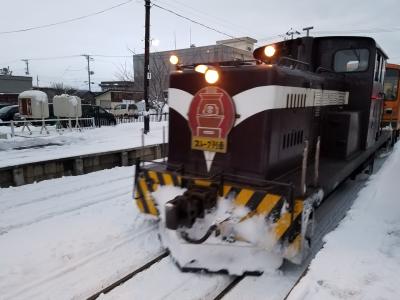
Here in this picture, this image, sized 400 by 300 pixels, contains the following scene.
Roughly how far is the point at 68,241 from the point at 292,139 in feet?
10.6

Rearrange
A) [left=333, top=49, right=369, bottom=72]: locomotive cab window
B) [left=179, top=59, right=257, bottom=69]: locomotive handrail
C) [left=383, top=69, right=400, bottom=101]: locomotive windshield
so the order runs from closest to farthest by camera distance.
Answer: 1. [left=179, top=59, right=257, bottom=69]: locomotive handrail
2. [left=333, top=49, right=369, bottom=72]: locomotive cab window
3. [left=383, top=69, right=400, bottom=101]: locomotive windshield

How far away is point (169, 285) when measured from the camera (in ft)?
11.2

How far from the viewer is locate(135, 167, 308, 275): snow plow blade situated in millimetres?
3369

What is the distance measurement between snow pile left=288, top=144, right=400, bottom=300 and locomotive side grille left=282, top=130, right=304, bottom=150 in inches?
48.6

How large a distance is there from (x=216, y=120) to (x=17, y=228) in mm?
3374

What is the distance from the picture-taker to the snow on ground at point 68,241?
3.44 meters

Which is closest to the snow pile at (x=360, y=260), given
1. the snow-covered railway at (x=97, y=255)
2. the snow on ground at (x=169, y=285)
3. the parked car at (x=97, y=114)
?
the snow-covered railway at (x=97, y=255)

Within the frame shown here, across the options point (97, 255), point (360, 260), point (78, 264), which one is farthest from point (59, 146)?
A: point (360, 260)

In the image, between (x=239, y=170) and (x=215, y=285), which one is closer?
(x=215, y=285)

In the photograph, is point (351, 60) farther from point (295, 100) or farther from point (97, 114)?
point (97, 114)

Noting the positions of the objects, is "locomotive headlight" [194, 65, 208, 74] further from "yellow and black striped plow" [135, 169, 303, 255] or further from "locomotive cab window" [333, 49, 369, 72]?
"locomotive cab window" [333, 49, 369, 72]

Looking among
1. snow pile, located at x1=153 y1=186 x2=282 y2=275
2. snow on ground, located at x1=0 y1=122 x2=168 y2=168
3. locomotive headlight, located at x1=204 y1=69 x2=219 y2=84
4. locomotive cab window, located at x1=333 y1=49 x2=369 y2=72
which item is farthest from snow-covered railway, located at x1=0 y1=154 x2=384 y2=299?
snow on ground, located at x1=0 y1=122 x2=168 y2=168

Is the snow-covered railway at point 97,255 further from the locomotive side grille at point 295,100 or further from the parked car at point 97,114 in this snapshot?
the parked car at point 97,114

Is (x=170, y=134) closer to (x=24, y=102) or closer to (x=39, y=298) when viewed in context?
(x=39, y=298)
